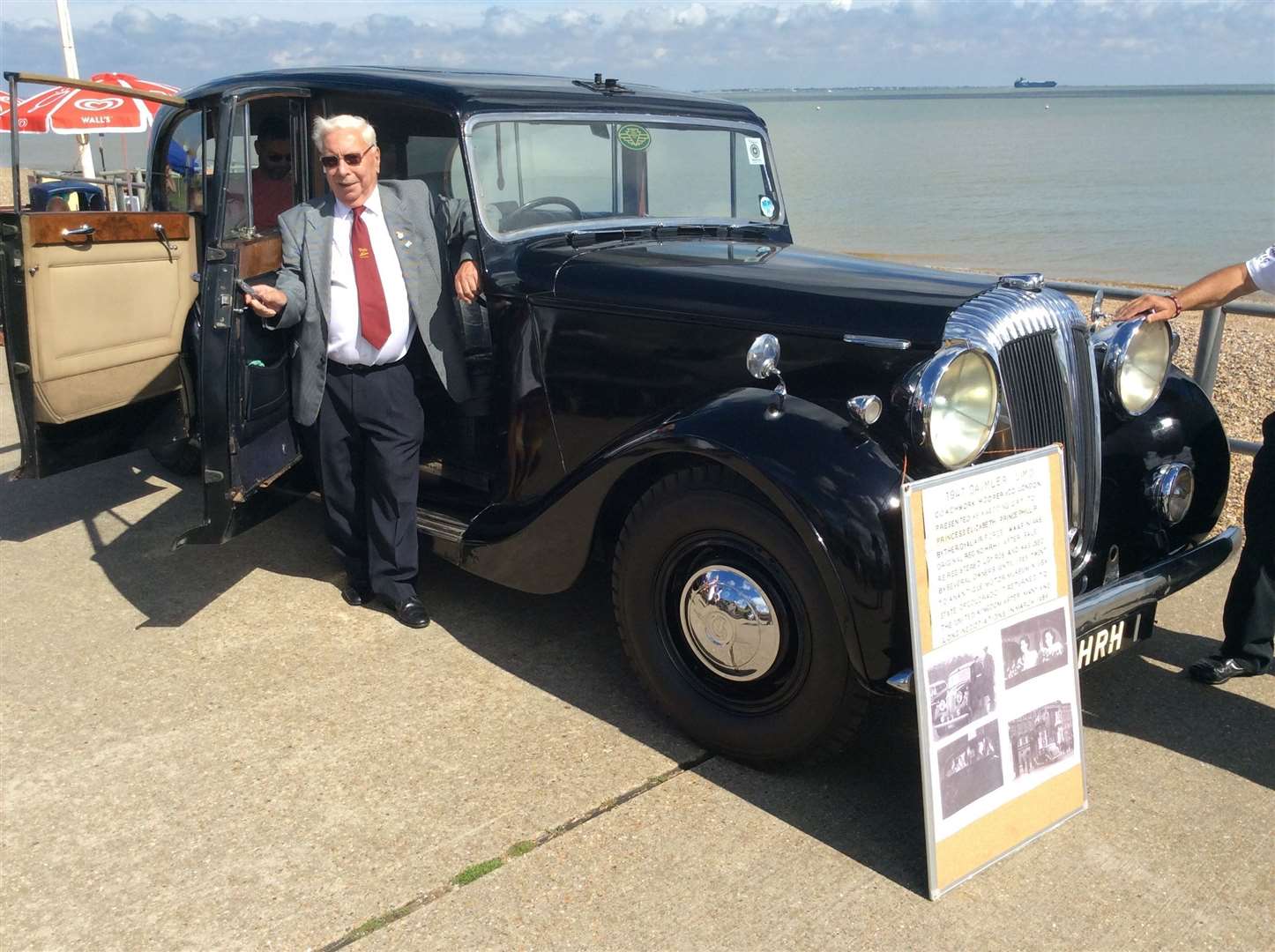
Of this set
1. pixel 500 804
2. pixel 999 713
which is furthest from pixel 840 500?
pixel 500 804

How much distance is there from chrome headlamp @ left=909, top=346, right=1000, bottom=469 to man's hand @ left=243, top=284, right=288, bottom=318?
2046 mm

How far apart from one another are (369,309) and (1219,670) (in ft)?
9.95

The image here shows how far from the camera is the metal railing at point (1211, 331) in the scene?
471cm

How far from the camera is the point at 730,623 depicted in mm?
3057

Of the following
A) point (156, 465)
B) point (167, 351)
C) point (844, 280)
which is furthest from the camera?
point (156, 465)

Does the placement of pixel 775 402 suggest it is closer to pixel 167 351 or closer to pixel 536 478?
pixel 536 478

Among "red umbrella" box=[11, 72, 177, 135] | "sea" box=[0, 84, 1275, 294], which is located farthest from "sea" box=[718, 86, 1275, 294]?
"red umbrella" box=[11, 72, 177, 135]

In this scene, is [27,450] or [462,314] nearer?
[462,314]

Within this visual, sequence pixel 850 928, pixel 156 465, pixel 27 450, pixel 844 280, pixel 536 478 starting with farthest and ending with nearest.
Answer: pixel 156 465, pixel 27 450, pixel 536 478, pixel 844 280, pixel 850 928

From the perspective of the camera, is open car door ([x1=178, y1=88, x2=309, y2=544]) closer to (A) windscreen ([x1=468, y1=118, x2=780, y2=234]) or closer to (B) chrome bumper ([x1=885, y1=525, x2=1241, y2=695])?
(A) windscreen ([x1=468, y1=118, x2=780, y2=234])

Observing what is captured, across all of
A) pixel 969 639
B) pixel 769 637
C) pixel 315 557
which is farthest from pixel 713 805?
pixel 315 557

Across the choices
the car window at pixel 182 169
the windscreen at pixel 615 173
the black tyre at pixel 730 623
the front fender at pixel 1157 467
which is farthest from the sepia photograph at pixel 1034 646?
the car window at pixel 182 169

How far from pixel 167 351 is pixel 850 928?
12.1ft

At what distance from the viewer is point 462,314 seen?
12.8ft
